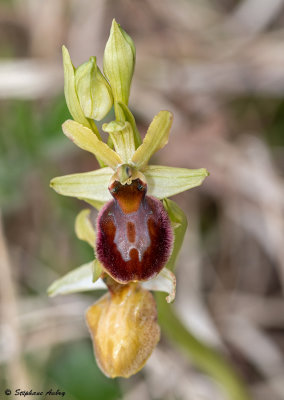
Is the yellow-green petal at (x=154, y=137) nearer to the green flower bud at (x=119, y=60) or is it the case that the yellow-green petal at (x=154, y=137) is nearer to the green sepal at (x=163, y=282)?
the green flower bud at (x=119, y=60)

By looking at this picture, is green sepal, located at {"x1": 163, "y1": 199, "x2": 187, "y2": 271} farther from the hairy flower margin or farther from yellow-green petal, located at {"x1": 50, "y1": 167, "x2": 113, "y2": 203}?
yellow-green petal, located at {"x1": 50, "y1": 167, "x2": 113, "y2": 203}

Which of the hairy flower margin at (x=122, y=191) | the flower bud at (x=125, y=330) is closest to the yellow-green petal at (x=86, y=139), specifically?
the hairy flower margin at (x=122, y=191)

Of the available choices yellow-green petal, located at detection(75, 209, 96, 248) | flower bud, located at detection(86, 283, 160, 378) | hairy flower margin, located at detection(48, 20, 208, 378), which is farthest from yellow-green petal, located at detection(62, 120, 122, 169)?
flower bud, located at detection(86, 283, 160, 378)

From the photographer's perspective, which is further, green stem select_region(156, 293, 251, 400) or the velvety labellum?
green stem select_region(156, 293, 251, 400)

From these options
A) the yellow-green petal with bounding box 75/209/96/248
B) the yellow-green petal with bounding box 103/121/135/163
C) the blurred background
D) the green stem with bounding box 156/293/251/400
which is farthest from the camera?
the blurred background

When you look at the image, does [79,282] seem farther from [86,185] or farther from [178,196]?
[178,196]

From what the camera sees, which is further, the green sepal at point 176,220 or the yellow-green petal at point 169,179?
the green sepal at point 176,220
